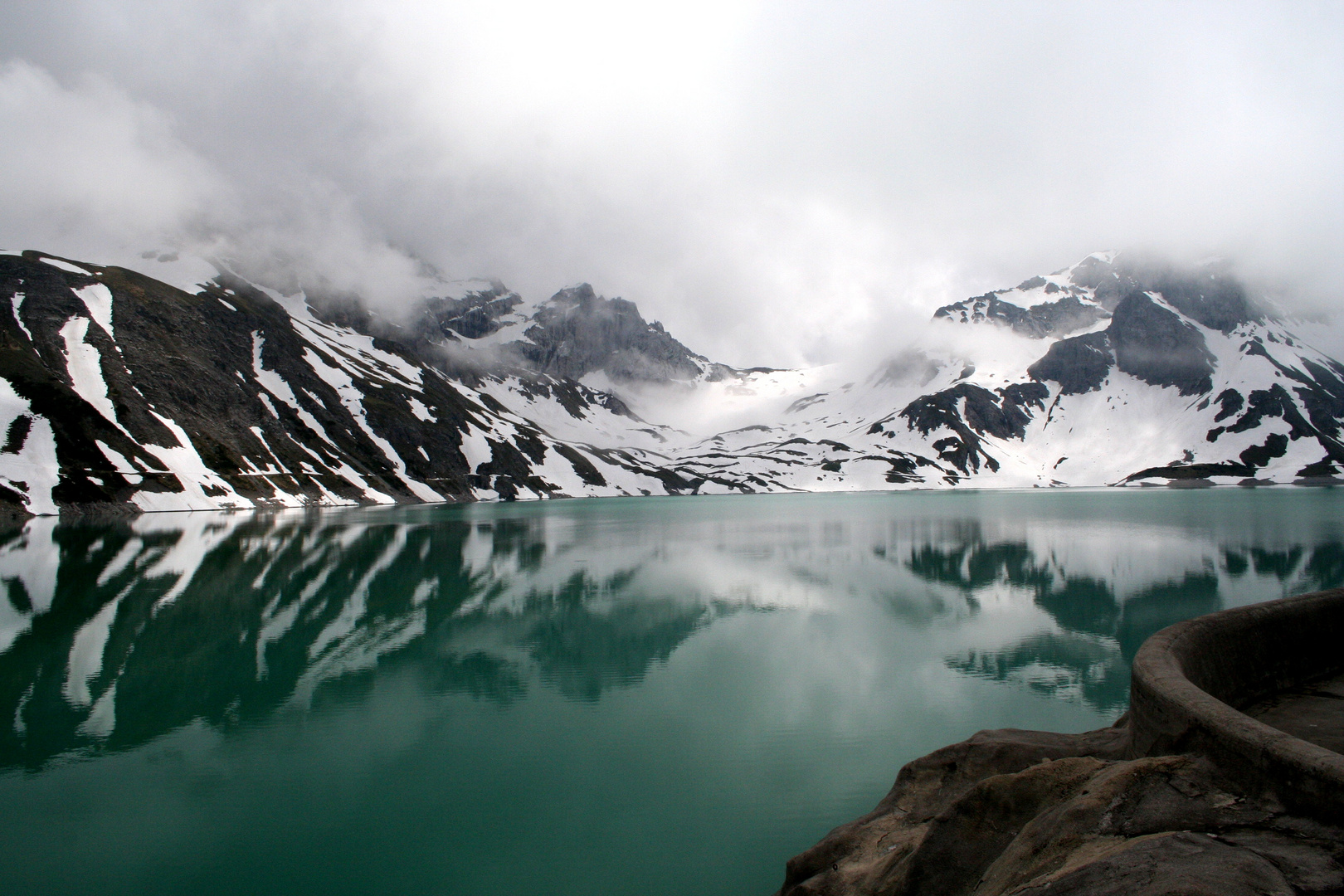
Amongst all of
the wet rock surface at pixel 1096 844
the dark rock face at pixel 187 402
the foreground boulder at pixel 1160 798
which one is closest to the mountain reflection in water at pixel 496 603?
the foreground boulder at pixel 1160 798

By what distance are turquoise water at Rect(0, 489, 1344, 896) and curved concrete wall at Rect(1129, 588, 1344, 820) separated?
6.62 m

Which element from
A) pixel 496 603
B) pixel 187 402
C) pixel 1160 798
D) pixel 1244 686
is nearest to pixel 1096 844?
pixel 1160 798

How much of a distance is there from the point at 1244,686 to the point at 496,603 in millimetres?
31310

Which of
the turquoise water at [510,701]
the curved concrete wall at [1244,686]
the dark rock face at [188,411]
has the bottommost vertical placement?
the turquoise water at [510,701]

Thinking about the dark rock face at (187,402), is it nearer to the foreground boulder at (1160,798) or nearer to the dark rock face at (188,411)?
the dark rock face at (188,411)

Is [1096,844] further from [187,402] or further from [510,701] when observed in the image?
[187,402]

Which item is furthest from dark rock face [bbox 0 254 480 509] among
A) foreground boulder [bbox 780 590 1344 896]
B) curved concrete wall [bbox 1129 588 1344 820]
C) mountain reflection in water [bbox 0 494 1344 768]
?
curved concrete wall [bbox 1129 588 1344 820]

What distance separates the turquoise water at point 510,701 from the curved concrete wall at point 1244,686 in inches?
261

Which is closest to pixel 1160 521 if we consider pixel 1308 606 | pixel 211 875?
pixel 1308 606

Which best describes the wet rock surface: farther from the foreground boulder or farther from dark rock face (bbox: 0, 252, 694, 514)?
dark rock face (bbox: 0, 252, 694, 514)

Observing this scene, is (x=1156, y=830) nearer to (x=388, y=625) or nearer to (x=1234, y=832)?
(x=1234, y=832)

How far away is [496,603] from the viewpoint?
35.7 m

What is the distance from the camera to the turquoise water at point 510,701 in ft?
40.3

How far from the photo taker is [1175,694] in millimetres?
7863
